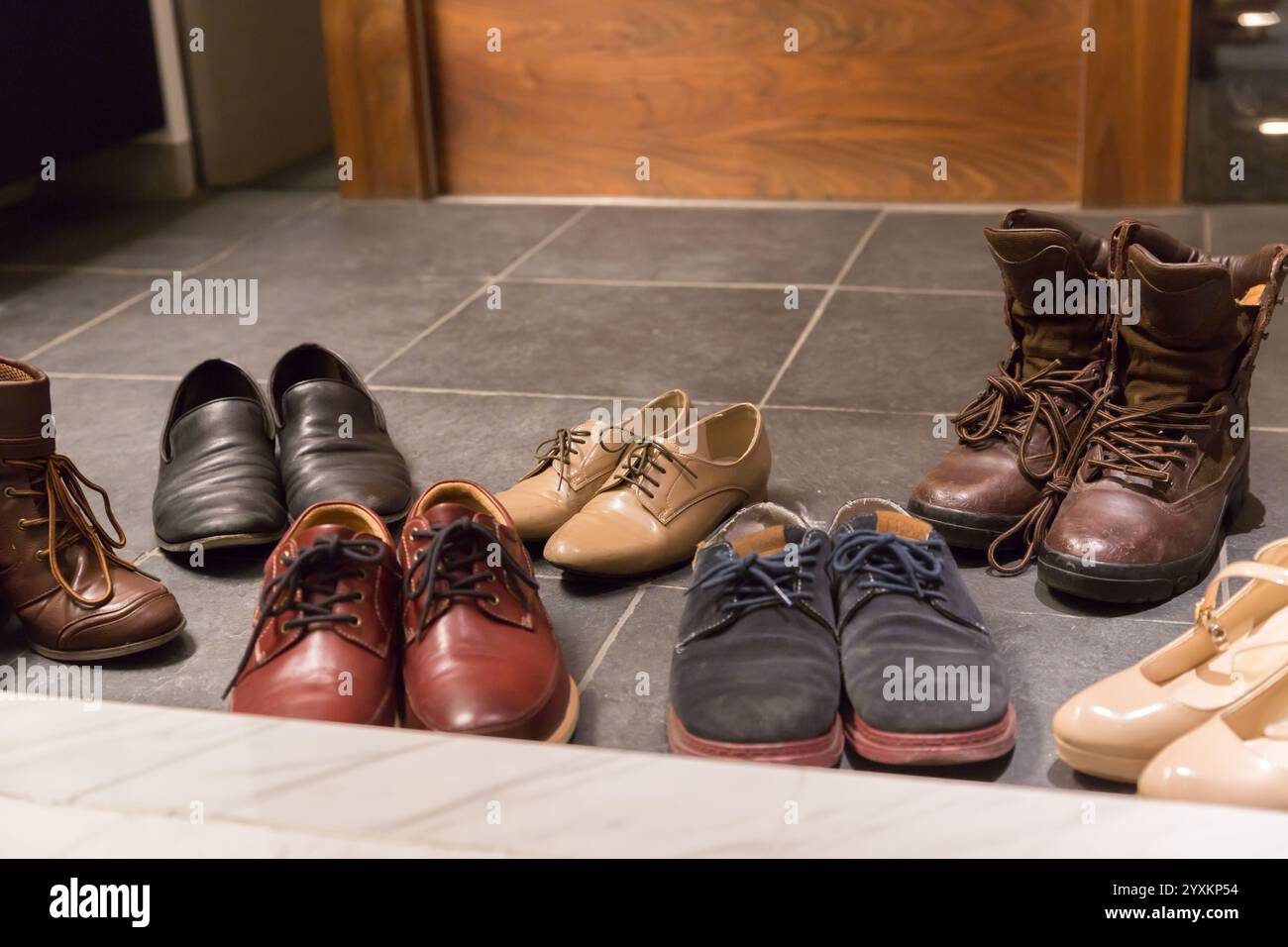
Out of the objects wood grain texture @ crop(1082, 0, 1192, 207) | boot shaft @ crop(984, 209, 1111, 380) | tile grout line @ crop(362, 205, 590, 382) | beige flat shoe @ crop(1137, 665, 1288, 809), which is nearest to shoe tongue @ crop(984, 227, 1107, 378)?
boot shaft @ crop(984, 209, 1111, 380)

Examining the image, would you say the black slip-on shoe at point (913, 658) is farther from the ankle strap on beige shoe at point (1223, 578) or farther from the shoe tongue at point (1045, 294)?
the shoe tongue at point (1045, 294)

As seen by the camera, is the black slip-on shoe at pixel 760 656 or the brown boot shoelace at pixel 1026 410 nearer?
the black slip-on shoe at pixel 760 656

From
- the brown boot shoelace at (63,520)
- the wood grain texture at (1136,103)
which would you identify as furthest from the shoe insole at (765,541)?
the wood grain texture at (1136,103)

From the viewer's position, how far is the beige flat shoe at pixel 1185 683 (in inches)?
38.1

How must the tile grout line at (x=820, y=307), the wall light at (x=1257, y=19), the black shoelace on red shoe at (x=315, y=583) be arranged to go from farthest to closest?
1. the wall light at (x=1257, y=19)
2. the tile grout line at (x=820, y=307)
3. the black shoelace on red shoe at (x=315, y=583)

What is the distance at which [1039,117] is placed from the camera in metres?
2.66

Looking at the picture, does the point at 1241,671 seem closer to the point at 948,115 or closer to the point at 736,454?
the point at 736,454

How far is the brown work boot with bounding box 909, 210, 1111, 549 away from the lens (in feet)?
4.39

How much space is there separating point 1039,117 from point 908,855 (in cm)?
210

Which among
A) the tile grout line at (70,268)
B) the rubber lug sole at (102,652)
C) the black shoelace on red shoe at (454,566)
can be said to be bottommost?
the rubber lug sole at (102,652)

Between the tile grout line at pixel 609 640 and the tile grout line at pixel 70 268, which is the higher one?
the tile grout line at pixel 70 268

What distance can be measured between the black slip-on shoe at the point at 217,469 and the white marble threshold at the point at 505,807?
0.41 meters

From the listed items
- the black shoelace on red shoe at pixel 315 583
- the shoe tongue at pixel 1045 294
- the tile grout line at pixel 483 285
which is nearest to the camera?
the black shoelace on red shoe at pixel 315 583

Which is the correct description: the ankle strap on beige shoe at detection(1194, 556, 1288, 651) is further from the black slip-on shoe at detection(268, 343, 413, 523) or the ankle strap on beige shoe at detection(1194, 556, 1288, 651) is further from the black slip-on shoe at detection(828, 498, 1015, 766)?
the black slip-on shoe at detection(268, 343, 413, 523)
